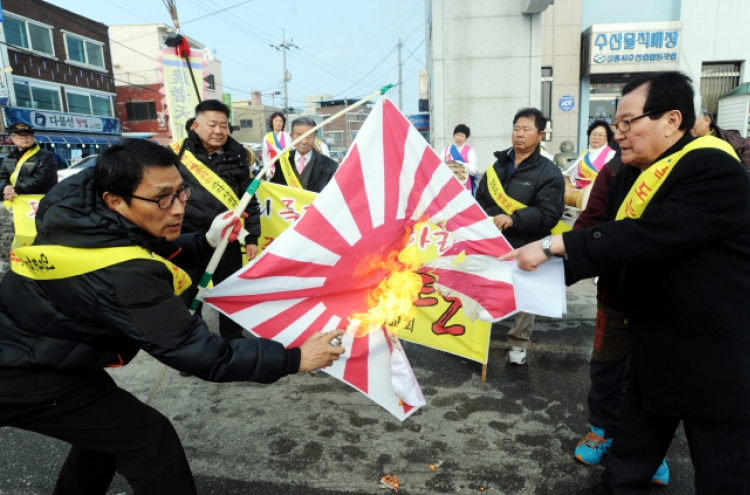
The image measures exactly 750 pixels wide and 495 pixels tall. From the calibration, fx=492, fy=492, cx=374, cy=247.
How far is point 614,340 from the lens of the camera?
→ 2643 mm

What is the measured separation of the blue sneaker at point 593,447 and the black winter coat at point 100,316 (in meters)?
1.76

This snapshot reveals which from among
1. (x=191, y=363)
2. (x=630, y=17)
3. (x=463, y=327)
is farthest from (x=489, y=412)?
(x=630, y=17)

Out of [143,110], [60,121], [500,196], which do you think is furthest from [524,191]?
[143,110]

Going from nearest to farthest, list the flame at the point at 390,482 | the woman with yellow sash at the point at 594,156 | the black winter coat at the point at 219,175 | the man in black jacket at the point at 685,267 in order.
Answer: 1. the man in black jacket at the point at 685,267
2. the flame at the point at 390,482
3. the black winter coat at the point at 219,175
4. the woman with yellow sash at the point at 594,156

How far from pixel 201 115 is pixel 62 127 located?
29.3 metres

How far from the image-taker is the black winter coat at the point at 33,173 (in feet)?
20.3

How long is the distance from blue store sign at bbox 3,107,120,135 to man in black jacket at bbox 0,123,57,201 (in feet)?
62.3

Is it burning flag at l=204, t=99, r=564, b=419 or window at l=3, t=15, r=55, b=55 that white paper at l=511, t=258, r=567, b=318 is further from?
window at l=3, t=15, r=55, b=55

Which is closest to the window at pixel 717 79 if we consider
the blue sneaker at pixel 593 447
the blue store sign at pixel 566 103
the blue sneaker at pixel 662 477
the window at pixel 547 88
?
the blue store sign at pixel 566 103

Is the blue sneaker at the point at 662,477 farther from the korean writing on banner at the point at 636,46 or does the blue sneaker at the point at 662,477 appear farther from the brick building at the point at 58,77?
the brick building at the point at 58,77

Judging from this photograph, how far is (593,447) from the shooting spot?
2656 mm

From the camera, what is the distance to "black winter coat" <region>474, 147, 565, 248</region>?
3625mm

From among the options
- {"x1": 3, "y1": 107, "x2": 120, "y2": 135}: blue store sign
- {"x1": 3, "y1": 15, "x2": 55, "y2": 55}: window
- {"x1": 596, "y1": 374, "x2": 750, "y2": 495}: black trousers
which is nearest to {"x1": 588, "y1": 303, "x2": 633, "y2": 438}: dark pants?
{"x1": 596, "y1": 374, "x2": 750, "y2": 495}: black trousers

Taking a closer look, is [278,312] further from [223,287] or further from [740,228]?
[740,228]
